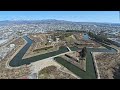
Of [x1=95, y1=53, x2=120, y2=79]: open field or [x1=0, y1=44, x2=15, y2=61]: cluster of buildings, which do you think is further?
[x1=0, y1=44, x2=15, y2=61]: cluster of buildings

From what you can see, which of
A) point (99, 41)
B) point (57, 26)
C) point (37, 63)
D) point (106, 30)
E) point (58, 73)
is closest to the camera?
point (58, 73)

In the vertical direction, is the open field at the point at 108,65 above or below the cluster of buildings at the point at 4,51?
above

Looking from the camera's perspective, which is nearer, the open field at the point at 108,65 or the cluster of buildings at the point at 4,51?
the open field at the point at 108,65

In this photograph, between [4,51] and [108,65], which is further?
[4,51]

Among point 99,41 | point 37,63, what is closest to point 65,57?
point 37,63

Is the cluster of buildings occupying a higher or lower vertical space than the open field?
lower

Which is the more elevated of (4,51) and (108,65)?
(108,65)
